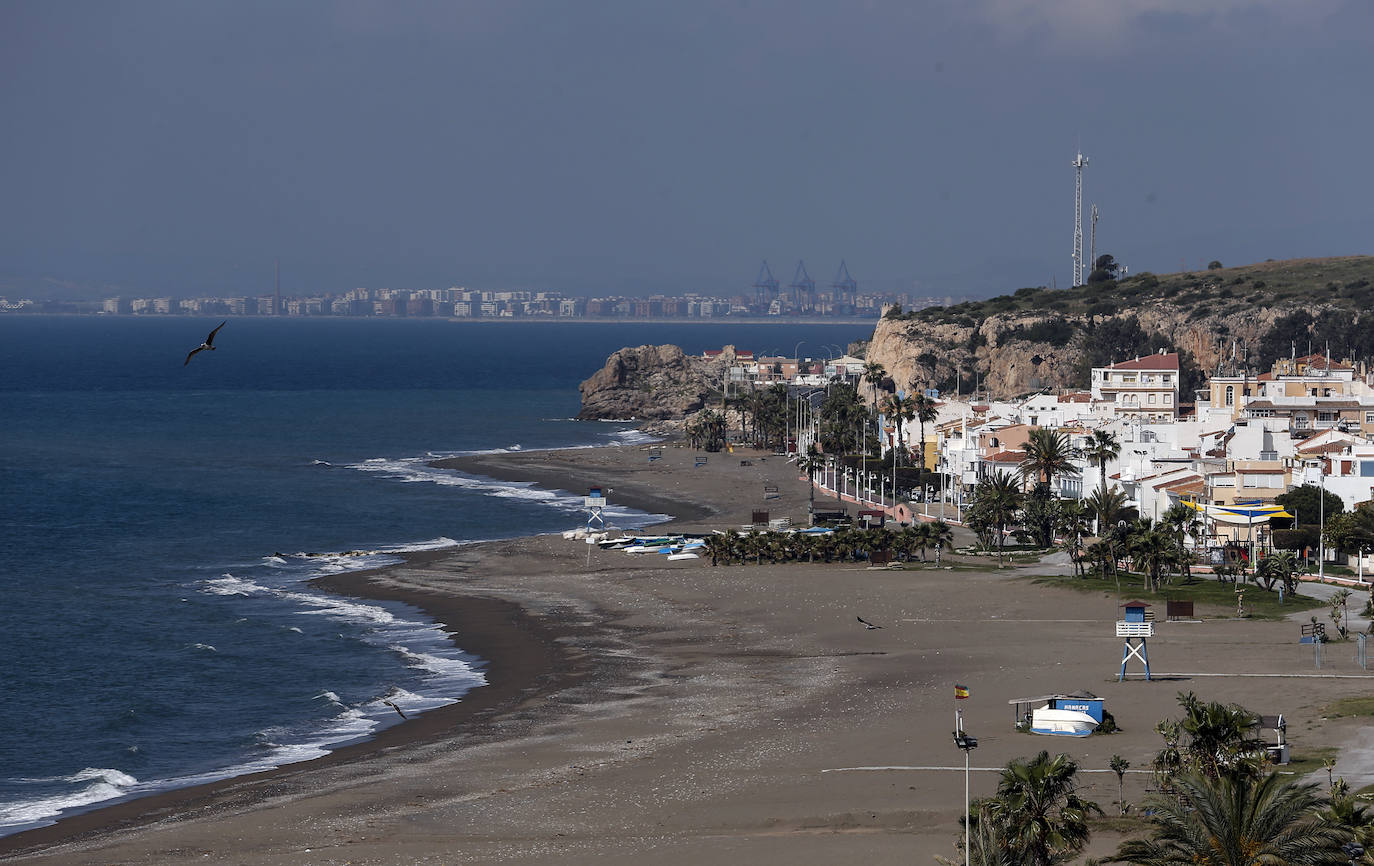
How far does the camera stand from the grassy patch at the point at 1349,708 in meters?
39.4

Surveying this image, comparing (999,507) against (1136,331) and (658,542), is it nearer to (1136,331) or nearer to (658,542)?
(658,542)

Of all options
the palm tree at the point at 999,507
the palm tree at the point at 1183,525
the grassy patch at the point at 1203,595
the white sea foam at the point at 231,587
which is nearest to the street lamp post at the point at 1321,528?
the grassy patch at the point at 1203,595

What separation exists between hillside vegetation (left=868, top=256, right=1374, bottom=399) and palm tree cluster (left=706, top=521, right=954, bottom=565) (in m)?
81.3

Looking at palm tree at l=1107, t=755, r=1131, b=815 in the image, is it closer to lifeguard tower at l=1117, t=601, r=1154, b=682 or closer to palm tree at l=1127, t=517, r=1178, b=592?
lifeguard tower at l=1117, t=601, r=1154, b=682

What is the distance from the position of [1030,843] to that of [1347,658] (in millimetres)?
26021

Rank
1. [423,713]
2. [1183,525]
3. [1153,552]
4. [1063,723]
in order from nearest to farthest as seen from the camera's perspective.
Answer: [1063,723] → [423,713] → [1153,552] → [1183,525]

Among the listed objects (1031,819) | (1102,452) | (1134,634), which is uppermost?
(1102,452)

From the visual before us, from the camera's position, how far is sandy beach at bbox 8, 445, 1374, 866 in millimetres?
33812

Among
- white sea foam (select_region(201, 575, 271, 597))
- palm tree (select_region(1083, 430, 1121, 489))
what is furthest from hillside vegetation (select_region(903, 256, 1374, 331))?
white sea foam (select_region(201, 575, 271, 597))

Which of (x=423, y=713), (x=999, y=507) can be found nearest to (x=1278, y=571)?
(x=999, y=507)

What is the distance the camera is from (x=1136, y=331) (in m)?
164

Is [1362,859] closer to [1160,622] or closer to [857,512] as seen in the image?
[1160,622]

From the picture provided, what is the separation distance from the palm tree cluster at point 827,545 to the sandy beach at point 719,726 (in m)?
2.82

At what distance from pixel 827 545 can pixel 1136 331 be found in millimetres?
96933
